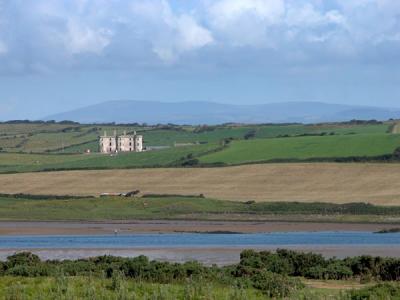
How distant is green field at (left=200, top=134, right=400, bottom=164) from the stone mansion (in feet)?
111

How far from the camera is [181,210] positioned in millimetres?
81125

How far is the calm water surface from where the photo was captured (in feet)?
182

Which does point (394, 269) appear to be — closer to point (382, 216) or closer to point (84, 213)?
point (382, 216)

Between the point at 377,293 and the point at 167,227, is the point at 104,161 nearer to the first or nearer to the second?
the point at 167,227

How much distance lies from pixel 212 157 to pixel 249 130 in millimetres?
47123

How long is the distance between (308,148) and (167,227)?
4327cm

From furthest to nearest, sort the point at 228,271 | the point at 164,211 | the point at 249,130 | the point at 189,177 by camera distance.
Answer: the point at 249,130, the point at 189,177, the point at 164,211, the point at 228,271

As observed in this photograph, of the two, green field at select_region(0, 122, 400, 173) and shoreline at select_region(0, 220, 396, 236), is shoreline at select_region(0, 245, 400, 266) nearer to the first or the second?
shoreline at select_region(0, 220, 396, 236)

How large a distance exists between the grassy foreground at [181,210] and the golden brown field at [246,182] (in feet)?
11.3

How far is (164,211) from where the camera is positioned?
266ft

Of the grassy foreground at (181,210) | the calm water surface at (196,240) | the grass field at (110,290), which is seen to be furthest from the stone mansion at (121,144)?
the grass field at (110,290)

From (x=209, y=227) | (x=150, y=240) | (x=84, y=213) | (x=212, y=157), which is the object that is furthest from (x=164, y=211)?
(x=212, y=157)

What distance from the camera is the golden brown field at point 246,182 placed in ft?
281

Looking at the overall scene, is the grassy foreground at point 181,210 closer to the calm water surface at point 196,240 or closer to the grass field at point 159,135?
the calm water surface at point 196,240
